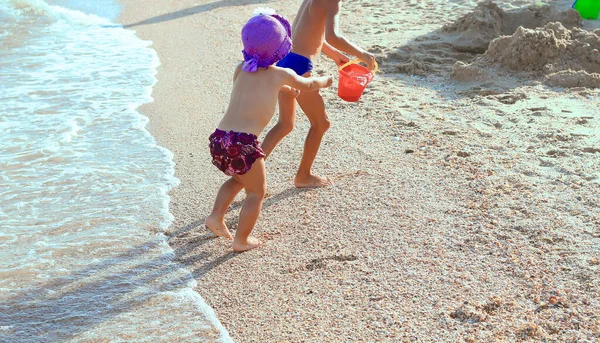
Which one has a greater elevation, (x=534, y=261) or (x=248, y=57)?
(x=248, y=57)

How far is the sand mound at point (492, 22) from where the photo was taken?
7.58 m

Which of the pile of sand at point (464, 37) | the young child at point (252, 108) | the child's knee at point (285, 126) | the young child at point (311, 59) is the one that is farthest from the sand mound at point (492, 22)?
the young child at point (252, 108)

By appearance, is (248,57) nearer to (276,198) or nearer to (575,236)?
(276,198)

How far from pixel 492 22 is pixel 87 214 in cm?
538

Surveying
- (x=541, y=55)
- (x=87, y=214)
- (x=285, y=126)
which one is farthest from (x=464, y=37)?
(x=87, y=214)

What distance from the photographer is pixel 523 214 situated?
3.90 metres

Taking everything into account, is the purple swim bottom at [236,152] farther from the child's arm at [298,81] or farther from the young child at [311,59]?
the young child at [311,59]

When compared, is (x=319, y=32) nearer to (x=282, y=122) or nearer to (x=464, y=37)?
(x=282, y=122)

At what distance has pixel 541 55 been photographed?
21.3ft

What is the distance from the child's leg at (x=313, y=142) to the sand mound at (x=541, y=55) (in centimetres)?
250

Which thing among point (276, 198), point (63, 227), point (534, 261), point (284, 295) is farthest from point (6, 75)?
point (534, 261)

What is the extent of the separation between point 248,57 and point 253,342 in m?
1.54

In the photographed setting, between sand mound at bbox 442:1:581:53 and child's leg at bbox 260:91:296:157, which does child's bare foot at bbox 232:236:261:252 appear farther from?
sand mound at bbox 442:1:581:53

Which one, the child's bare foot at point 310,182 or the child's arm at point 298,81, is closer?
the child's arm at point 298,81
